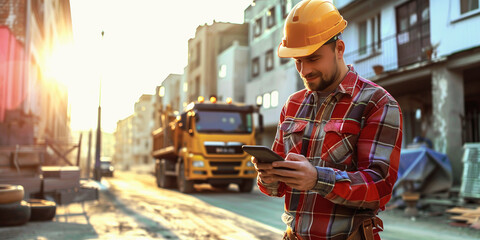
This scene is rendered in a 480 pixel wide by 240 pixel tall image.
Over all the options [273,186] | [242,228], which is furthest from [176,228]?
[273,186]

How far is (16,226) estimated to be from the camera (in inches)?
294

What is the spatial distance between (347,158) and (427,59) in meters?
13.4

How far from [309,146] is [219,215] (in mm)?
7894

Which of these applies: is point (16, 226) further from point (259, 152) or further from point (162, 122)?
point (162, 122)

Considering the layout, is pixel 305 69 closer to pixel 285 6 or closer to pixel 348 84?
pixel 348 84

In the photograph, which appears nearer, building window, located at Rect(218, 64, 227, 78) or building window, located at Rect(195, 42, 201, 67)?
building window, located at Rect(218, 64, 227, 78)

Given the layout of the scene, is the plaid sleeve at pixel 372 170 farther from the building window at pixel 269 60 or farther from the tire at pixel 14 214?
the building window at pixel 269 60

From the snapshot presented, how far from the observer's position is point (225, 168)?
49.8ft

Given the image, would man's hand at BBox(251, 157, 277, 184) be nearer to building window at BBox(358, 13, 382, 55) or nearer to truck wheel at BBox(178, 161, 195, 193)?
truck wheel at BBox(178, 161, 195, 193)

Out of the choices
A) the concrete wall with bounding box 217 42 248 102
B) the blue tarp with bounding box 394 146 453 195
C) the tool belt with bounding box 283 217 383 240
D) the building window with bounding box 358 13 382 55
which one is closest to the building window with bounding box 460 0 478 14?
the building window with bounding box 358 13 382 55

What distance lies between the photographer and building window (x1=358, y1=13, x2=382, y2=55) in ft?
57.0

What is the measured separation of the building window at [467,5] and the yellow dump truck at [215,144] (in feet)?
23.7

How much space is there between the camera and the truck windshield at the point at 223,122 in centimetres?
1530

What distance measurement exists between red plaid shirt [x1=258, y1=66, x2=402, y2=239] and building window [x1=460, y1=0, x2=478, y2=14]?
13140 mm
